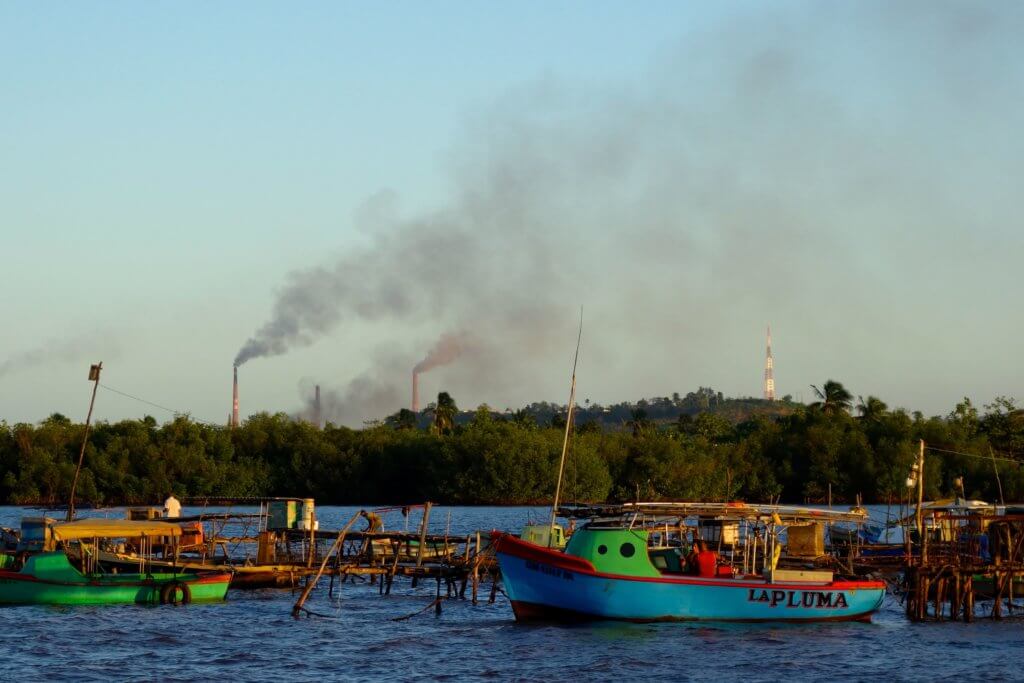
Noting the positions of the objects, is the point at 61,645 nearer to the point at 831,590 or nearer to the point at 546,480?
the point at 831,590

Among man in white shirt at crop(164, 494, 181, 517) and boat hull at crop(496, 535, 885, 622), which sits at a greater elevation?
man in white shirt at crop(164, 494, 181, 517)

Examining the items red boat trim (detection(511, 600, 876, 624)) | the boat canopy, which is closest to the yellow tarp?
red boat trim (detection(511, 600, 876, 624))

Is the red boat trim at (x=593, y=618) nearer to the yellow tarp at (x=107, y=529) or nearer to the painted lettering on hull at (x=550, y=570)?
the painted lettering on hull at (x=550, y=570)

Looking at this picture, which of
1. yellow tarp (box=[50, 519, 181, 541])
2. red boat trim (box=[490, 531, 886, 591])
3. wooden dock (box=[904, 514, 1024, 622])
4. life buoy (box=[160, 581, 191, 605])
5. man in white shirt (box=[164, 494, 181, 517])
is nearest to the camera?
red boat trim (box=[490, 531, 886, 591])

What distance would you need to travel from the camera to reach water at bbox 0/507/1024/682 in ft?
135

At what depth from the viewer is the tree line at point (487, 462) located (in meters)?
152

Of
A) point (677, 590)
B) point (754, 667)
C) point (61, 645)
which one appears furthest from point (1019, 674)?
point (61, 645)

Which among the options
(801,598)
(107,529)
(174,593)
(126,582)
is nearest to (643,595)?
(801,598)

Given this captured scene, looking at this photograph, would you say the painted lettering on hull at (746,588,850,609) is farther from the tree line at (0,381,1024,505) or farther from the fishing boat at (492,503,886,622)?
the tree line at (0,381,1024,505)

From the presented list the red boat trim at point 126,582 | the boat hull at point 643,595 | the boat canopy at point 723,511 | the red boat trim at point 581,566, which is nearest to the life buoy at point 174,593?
the red boat trim at point 126,582

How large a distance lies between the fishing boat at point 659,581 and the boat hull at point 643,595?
1.3 inches

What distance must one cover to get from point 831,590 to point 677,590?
19.2 ft

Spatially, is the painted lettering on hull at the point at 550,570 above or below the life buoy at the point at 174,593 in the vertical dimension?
above

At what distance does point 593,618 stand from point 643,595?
1965 millimetres
